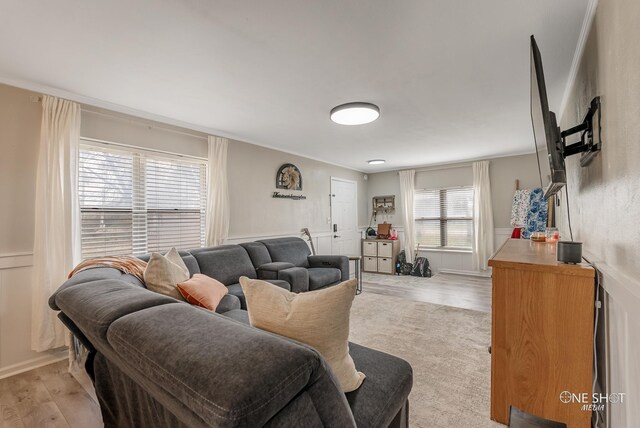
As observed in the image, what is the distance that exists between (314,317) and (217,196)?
2.95m

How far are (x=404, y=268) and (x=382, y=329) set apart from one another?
316 centimetres

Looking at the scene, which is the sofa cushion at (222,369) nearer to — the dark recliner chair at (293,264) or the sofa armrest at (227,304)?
the sofa armrest at (227,304)

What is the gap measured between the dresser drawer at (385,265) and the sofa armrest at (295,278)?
3199 millimetres

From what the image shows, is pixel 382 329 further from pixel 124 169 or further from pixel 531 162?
pixel 531 162

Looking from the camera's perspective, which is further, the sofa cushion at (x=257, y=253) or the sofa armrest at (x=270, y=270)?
the sofa cushion at (x=257, y=253)

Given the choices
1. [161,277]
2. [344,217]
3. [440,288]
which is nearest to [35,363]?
[161,277]

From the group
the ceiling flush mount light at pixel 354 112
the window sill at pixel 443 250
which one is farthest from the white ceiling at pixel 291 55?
the window sill at pixel 443 250

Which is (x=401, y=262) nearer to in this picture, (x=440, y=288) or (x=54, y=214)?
(x=440, y=288)

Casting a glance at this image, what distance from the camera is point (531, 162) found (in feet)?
16.5

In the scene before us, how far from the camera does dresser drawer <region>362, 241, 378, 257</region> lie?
6341 millimetres

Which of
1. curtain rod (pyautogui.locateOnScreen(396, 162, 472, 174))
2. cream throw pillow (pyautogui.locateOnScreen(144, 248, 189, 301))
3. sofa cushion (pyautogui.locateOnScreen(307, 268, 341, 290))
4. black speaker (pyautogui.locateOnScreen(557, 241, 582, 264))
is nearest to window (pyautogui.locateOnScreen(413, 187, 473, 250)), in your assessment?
curtain rod (pyautogui.locateOnScreen(396, 162, 472, 174))

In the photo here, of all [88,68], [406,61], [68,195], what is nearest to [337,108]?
[406,61]

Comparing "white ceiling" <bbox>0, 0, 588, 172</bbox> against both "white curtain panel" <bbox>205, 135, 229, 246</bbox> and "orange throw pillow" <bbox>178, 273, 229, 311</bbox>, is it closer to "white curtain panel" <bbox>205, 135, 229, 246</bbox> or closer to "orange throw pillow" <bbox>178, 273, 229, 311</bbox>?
"white curtain panel" <bbox>205, 135, 229, 246</bbox>

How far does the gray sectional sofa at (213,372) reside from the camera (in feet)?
1.95
